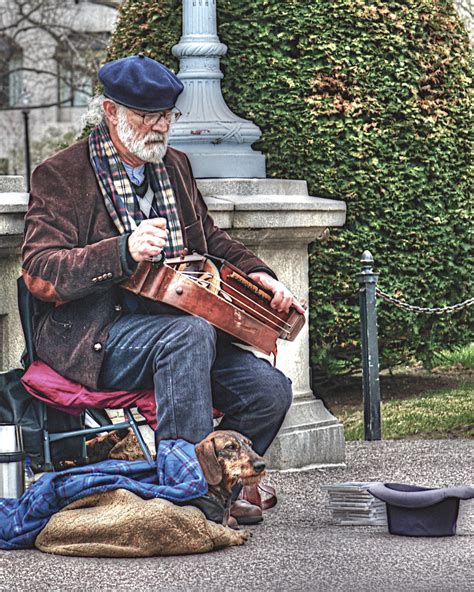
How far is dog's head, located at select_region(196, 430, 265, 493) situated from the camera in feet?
14.9

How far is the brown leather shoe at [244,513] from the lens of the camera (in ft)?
16.2

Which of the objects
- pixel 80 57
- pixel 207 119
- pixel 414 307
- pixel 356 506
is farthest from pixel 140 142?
pixel 80 57

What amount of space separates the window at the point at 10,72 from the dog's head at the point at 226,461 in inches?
1111

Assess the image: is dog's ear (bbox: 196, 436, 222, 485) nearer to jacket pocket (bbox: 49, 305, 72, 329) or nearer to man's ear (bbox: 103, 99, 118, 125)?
jacket pocket (bbox: 49, 305, 72, 329)

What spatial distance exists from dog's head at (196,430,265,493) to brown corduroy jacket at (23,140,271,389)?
0.48 meters

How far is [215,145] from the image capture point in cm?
640

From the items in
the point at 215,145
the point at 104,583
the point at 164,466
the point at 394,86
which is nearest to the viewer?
the point at 104,583

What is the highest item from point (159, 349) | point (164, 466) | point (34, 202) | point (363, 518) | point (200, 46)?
point (200, 46)

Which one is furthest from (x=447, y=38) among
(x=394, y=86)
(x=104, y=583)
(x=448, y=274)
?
(x=104, y=583)

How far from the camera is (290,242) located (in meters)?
6.23

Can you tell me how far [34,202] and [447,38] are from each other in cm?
439

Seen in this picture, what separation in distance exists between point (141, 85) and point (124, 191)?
375 mm

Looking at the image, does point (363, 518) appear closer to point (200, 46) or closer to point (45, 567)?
point (45, 567)

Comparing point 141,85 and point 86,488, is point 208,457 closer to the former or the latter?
point 86,488
